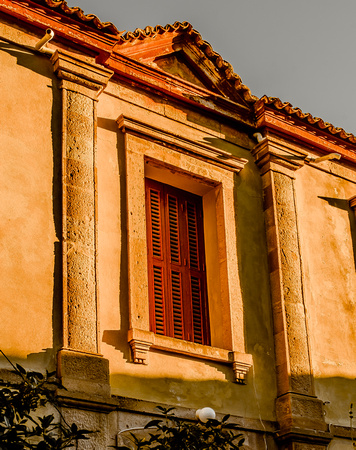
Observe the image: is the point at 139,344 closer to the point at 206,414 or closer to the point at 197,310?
the point at 206,414

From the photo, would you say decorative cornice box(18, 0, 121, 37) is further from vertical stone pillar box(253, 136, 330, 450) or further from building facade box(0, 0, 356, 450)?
vertical stone pillar box(253, 136, 330, 450)

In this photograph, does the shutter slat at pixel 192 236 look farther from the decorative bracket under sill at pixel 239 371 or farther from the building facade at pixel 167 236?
the decorative bracket under sill at pixel 239 371

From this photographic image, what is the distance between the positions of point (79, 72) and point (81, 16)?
0.71 metres

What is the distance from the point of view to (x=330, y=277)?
11.9 meters

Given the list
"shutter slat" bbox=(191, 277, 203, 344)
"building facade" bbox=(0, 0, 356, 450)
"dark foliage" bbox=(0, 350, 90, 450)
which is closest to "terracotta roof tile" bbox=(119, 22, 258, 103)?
"building facade" bbox=(0, 0, 356, 450)

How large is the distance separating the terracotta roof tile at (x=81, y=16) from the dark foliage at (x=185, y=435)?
14.4 ft

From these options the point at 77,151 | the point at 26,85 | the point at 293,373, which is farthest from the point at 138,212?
the point at 293,373

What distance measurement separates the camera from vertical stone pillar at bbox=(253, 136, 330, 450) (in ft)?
34.0

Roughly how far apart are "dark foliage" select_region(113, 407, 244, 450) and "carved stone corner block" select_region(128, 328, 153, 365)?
568 millimetres

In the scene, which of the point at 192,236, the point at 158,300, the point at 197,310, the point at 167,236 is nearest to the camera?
the point at 158,300

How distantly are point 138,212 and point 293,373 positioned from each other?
8.25ft

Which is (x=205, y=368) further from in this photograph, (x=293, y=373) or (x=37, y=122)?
(x=37, y=122)

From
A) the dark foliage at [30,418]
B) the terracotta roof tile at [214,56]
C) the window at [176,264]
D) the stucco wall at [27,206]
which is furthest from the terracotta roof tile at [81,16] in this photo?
the dark foliage at [30,418]

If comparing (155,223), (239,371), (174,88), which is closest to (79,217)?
(155,223)
